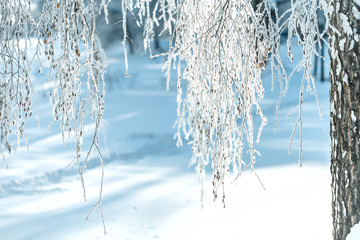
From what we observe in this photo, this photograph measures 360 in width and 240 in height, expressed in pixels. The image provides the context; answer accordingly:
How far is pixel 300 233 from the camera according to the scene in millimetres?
6020

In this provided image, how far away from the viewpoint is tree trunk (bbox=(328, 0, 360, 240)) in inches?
114

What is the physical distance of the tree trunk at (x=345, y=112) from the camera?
289 cm

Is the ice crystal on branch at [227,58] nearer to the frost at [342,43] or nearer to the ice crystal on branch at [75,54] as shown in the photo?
the frost at [342,43]

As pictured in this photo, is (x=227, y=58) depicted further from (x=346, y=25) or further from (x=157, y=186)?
(x=157, y=186)

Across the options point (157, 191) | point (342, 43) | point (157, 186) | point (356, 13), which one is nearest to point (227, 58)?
point (342, 43)

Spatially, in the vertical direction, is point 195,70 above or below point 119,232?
above

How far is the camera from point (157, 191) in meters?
7.86

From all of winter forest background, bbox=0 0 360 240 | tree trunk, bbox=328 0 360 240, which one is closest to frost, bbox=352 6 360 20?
tree trunk, bbox=328 0 360 240

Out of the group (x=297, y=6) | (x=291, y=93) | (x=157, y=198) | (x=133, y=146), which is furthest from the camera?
(x=291, y=93)

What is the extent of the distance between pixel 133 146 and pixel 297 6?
784 cm

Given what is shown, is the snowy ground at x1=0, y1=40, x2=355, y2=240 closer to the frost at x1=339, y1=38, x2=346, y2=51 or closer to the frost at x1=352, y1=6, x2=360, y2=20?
the frost at x1=339, y1=38, x2=346, y2=51

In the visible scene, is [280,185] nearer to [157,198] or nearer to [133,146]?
[157,198]

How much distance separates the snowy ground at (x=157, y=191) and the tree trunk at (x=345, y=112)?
2.22 m

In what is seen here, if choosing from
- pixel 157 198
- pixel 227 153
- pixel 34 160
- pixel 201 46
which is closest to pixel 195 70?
pixel 201 46
